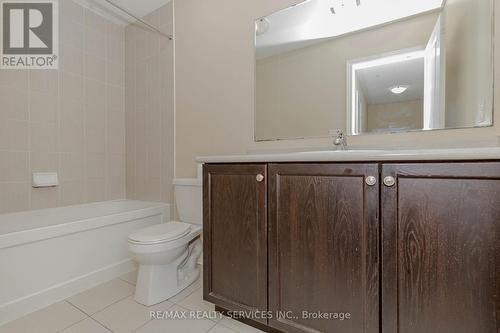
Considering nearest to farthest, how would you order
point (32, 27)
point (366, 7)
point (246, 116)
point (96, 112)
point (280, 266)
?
point (280, 266)
point (366, 7)
point (246, 116)
point (32, 27)
point (96, 112)

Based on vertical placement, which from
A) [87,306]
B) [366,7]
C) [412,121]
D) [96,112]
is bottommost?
[87,306]

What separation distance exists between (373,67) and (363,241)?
3.31ft

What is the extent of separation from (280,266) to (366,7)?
1.49 m

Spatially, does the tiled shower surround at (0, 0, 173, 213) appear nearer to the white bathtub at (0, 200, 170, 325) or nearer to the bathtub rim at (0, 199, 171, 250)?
the bathtub rim at (0, 199, 171, 250)

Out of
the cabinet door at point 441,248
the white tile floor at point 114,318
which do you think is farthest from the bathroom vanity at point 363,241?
the white tile floor at point 114,318

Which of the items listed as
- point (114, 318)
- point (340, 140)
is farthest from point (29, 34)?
point (340, 140)

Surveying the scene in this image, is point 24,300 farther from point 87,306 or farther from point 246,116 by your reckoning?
point 246,116

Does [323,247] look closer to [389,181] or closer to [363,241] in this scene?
[363,241]

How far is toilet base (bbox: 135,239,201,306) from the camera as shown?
5.02 ft

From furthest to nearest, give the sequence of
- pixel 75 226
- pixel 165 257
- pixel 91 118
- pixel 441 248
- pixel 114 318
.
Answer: pixel 91 118, pixel 75 226, pixel 165 257, pixel 114 318, pixel 441 248

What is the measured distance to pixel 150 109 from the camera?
2.47 meters

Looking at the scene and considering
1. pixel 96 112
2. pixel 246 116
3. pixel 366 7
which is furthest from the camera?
pixel 96 112

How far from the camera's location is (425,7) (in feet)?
4.15

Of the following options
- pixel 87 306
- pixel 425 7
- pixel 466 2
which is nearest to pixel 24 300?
pixel 87 306
